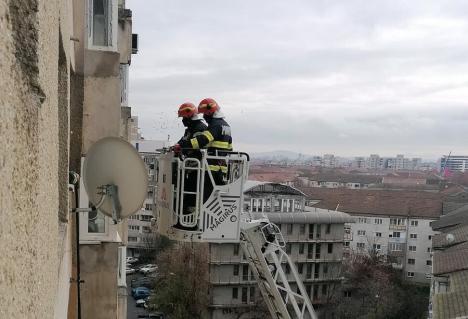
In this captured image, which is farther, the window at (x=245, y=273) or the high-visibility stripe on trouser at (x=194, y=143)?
the window at (x=245, y=273)

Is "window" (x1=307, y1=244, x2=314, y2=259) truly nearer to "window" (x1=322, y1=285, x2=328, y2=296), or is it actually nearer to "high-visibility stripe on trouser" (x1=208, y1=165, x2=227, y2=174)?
"window" (x1=322, y1=285, x2=328, y2=296)

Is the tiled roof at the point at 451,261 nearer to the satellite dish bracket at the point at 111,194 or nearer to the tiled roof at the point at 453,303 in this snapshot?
the tiled roof at the point at 453,303

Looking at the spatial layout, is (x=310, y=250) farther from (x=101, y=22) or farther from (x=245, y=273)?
(x=101, y=22)

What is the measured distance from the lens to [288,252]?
37.3 meters

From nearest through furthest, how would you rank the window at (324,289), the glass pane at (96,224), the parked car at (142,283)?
the glass pane at (96,224) → the window at (324,289) → the parked car at (142,283)

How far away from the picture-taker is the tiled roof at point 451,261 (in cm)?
1706

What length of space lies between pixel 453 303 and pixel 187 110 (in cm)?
893

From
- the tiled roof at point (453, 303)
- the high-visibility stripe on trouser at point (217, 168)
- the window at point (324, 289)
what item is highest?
the high-visibility stripe on trouser at point (217, 168)

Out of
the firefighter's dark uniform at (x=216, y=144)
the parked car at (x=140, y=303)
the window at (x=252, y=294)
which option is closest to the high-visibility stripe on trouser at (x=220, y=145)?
the firefighter's dark uniform at (x=216, y=144)

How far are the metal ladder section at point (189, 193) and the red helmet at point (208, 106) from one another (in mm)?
868

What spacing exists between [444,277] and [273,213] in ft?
→ 65.7

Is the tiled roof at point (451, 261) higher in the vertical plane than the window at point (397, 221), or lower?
higher

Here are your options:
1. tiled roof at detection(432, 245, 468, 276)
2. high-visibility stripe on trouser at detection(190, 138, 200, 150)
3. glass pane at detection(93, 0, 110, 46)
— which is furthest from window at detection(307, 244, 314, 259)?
glass pane at detection(93, 0, 110, 46)

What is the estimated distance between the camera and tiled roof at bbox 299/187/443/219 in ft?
166
